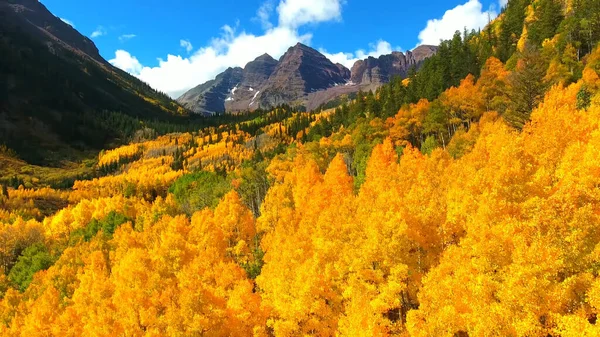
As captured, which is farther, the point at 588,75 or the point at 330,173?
the point at 330,173

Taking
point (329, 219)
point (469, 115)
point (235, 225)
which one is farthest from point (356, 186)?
point (469, 115)

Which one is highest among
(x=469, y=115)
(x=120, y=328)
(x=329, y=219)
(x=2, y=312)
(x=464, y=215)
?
(x=469, y=115)

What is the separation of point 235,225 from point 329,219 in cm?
3117

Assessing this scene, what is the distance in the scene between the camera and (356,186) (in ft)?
258

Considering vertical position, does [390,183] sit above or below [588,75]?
below

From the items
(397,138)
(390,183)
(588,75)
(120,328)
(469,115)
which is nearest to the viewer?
(120,328)

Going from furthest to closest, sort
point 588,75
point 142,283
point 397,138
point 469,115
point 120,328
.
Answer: point 397,138 → point 469,115 → point 588,75 → point 142,283 → point 120,328

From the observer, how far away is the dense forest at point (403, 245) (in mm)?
27656

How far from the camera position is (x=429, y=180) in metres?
57.2

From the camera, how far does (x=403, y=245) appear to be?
3697cm

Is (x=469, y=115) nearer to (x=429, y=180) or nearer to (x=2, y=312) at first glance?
(x=429, y=180)

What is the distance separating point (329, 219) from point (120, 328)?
2897cm

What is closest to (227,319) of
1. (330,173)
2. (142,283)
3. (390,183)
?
(142,283)

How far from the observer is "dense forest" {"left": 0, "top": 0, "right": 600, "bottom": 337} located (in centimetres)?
2766
